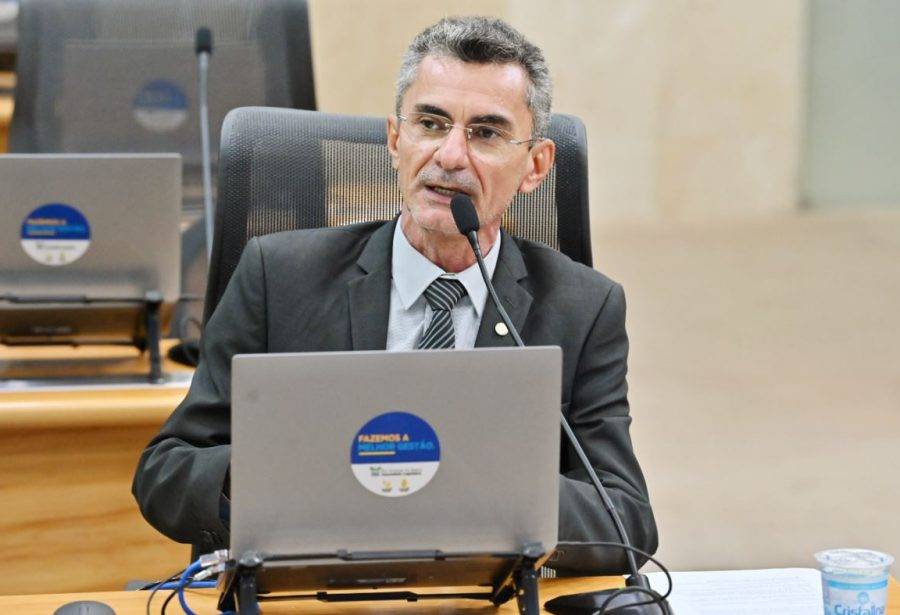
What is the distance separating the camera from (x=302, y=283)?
1.79 metres

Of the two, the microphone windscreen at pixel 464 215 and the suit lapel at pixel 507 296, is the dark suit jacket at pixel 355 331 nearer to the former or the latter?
the suit lapel at pixel 507 296

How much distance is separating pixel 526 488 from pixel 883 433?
11.6ft

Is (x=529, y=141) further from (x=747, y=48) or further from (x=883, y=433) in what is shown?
(x=747, y=48)

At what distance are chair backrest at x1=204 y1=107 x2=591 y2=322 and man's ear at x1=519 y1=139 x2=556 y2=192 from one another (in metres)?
0.05

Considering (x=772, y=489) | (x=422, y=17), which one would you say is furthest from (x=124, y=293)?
(x=422, y=17)

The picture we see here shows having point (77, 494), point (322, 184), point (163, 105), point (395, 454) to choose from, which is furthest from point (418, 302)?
point (163, 105)

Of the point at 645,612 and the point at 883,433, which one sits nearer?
the point at 645,612

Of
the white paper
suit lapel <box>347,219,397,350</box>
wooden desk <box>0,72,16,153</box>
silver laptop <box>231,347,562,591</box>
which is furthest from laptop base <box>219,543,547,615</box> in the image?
wooden desk <box>0,72,16,153</box>

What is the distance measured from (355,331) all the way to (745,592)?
21.6 inches

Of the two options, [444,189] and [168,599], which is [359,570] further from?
[444,189]

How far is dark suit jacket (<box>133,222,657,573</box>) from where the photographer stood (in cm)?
166

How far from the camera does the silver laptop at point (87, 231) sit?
6.91ft

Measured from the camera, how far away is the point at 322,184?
1.94 m

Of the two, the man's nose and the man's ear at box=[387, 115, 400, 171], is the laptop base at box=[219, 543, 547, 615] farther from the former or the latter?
the man's ear at box=[387, 115, 400, 171]
